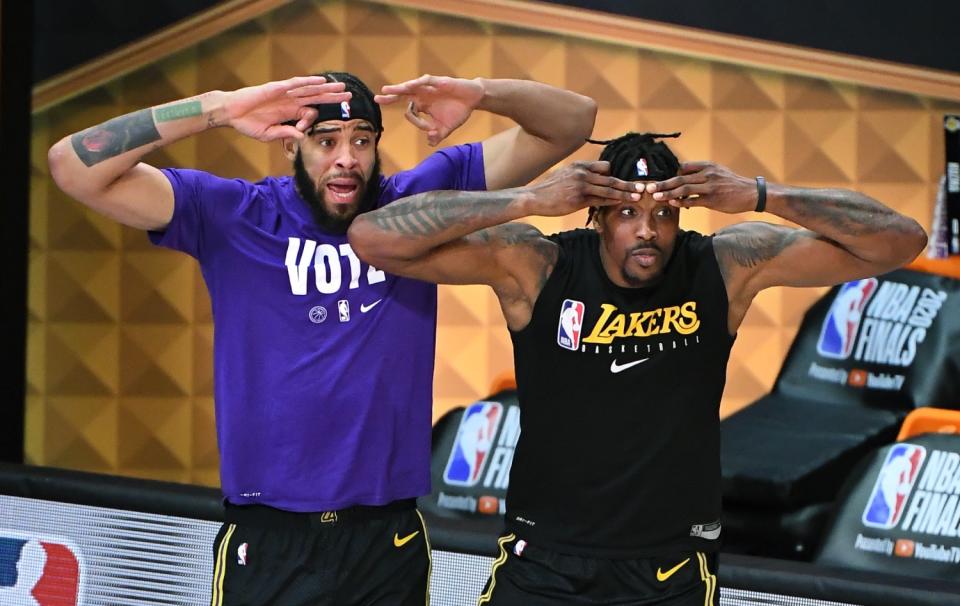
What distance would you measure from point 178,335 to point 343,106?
3.83 m

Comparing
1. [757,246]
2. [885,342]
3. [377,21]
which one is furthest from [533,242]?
[377,21]

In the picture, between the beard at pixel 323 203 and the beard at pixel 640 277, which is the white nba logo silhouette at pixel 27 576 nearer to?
the beard at pixel 323 203

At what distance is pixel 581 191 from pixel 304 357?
73 cm

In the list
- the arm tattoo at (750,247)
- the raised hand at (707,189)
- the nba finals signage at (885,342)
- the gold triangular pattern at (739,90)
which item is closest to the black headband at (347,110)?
the raised hand at (707,189)

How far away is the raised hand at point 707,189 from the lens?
3.21 meters

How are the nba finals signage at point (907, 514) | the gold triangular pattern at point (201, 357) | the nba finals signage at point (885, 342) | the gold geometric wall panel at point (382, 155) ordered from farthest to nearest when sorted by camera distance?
the gold triangular pattern at point (201, 357), the gold geometric wall panel at point (382, 155), the nba finals signage at point (885, 342), the nba finals signage at point (907, 514)

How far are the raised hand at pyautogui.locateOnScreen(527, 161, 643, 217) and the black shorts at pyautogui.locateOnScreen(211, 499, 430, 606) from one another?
788 mm

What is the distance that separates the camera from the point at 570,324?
333cm

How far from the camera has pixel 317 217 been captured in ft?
11.2

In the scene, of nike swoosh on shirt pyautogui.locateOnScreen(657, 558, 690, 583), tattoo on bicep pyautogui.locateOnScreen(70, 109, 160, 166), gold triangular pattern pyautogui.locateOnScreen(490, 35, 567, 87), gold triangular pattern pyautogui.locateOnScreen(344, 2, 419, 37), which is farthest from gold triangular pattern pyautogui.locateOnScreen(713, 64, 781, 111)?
tattoo on bicep pyautogui.locateOnScreen(70, 109, 160, 166)

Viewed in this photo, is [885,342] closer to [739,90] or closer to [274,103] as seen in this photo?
[739,90]

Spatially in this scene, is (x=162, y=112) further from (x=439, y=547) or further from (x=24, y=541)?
(x=24, y=541)

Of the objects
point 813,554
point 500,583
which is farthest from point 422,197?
point 813,554

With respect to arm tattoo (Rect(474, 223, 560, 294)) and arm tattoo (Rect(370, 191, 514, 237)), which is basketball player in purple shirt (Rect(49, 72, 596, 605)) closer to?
arm tattoo (Rect(370, 191, 514, 237))
